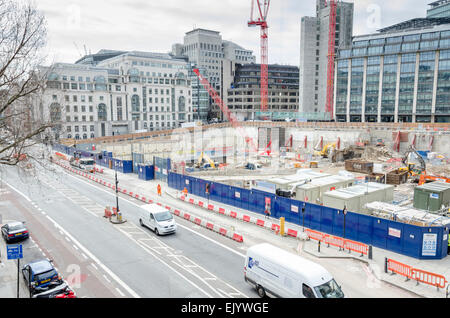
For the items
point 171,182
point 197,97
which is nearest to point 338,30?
point 197,97

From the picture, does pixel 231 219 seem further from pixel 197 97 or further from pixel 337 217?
pixel 197 97

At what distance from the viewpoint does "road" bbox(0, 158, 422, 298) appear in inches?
658

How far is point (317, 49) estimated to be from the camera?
13025cm

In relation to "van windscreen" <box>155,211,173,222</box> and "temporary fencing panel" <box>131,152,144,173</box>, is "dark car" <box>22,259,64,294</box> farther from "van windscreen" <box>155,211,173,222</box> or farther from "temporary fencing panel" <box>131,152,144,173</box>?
"temporary fencing panel" <box>131,152,144,173</box>

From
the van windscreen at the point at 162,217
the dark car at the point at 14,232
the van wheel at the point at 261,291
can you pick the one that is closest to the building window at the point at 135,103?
the dark car at the point at 14,232

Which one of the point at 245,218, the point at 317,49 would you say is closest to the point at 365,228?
the point at 245,218

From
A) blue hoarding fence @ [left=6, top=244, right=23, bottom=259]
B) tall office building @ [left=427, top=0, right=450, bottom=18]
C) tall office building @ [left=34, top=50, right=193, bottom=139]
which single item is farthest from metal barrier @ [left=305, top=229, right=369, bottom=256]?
tall office building @ [left=427, top=0, right=450, bottom=18]

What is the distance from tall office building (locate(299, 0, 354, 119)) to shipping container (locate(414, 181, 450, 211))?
102 meters

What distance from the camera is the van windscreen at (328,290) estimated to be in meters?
13.5

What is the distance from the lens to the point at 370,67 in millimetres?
100562

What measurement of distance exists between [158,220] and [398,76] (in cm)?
9253

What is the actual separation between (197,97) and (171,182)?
11853 centimetres

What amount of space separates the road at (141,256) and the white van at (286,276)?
1312mm

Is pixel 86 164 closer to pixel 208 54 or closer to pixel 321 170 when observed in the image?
pixel 321 170
